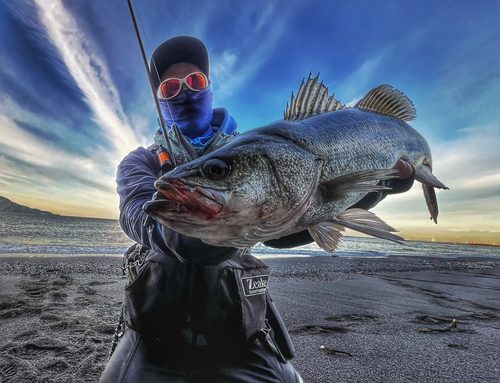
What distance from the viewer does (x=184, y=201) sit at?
928mm

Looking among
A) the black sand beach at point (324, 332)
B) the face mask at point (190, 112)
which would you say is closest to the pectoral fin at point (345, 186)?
the face mask at point (190, 112)

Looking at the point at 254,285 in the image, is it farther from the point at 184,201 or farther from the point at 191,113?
the point at 191,113

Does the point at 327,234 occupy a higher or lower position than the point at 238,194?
lower

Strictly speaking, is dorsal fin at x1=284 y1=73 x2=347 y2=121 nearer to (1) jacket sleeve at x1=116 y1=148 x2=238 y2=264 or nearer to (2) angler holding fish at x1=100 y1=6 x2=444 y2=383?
(2) angler holding fish at x1=100 y1=6 x2=444 y2=383

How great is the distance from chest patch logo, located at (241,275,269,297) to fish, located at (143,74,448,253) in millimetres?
854

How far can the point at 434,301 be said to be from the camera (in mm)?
5738

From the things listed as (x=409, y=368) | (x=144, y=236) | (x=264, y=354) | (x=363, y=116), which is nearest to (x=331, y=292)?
(x=409, y=368)

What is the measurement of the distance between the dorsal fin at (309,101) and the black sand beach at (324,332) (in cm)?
221

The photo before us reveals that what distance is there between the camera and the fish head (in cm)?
93

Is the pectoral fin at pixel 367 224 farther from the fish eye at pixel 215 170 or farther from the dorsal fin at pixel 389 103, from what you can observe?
the dorsal fin at pixel 389 103

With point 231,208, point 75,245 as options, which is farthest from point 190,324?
point 75,245

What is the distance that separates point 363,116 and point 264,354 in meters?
1.85

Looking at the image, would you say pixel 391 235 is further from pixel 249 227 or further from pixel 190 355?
pixel 190 355

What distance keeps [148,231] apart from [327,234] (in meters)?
0.89
